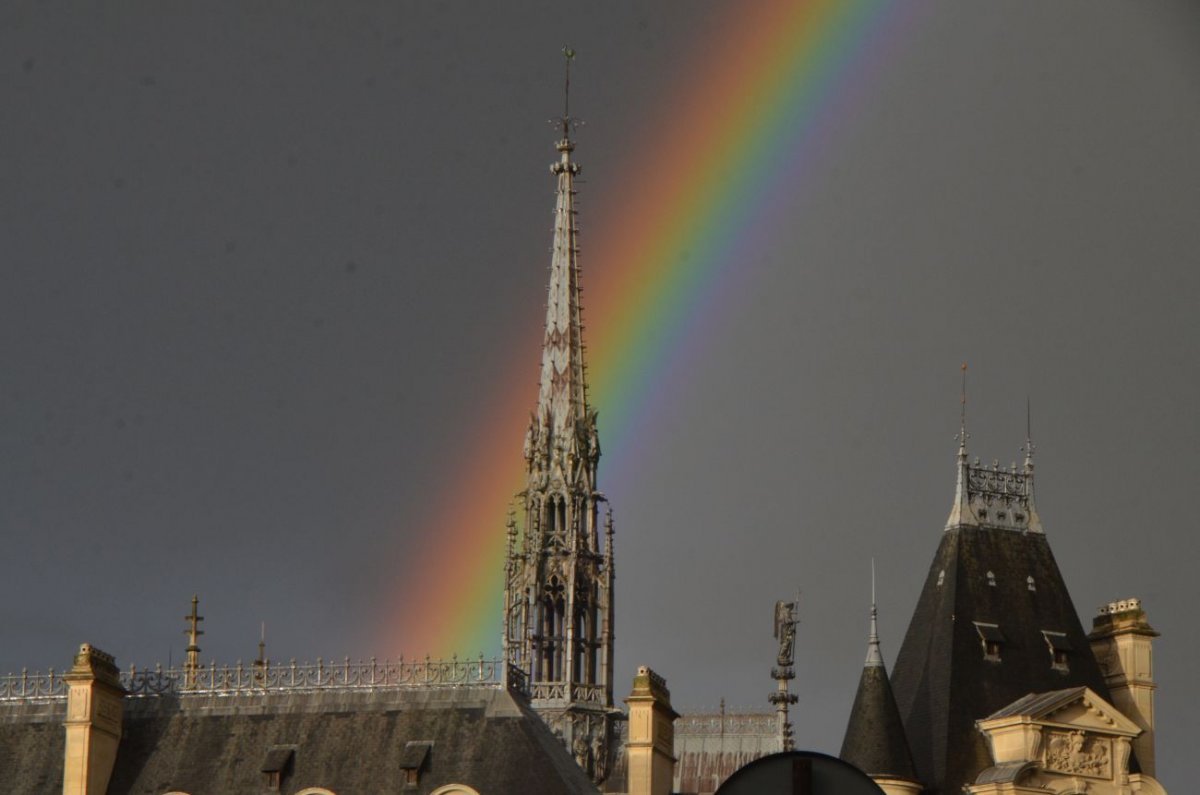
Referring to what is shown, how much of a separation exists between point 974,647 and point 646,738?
3528cm

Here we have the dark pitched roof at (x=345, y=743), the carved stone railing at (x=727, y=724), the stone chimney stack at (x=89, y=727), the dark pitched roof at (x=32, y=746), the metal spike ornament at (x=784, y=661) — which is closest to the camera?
the dark pitched roof at (x=345, y=743)

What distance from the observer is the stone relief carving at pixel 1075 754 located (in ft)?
275

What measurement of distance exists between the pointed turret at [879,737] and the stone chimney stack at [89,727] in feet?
110

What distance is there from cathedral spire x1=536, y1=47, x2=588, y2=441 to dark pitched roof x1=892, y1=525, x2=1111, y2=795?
→ 2746 centimetres

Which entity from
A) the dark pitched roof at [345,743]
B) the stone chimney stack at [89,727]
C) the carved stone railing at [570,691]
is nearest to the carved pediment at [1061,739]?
the carved stone railing at [570,691]

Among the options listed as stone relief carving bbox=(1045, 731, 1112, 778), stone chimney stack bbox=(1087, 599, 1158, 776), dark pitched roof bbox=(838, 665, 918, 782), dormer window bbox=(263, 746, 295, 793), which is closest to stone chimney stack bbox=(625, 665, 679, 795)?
dormer window bbox=(263, 746, 295, 793)

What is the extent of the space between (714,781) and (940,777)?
1903 cm

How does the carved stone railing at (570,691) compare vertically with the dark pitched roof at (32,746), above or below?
above

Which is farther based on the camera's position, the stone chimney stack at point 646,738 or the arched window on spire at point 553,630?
the arched window on spire at point 553,630

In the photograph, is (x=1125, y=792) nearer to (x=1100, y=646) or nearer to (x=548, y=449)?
(x=1100, y=646)

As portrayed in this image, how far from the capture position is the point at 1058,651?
89.1m

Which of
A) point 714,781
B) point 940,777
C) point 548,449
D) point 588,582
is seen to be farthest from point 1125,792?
point 548,449

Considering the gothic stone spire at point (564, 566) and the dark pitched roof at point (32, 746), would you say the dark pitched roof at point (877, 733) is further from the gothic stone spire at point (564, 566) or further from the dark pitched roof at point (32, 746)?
the dark pitched roof at point (32, 746)

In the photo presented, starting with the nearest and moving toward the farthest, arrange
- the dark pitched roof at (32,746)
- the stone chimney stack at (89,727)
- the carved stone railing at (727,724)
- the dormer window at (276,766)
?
the dormer window at (276,766), the stone chimney stack at (89,727), the dark pitched roof at (32,746), the carved stone railing at (727,724)
